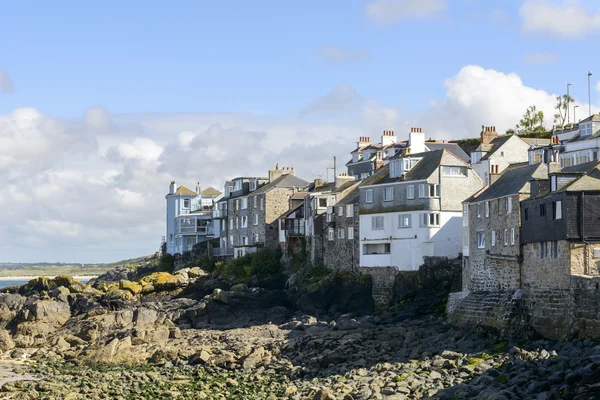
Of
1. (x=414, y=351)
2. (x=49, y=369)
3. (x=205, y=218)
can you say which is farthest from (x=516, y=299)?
(x=205, y=218)

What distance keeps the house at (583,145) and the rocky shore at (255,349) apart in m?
20.4

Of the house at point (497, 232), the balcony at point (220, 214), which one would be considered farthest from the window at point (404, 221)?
the balcony at point (220, 214)

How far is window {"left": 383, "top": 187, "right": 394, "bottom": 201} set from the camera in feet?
191

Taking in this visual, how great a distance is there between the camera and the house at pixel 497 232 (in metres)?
45.2

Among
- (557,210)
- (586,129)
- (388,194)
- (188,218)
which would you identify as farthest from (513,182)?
(188,218)

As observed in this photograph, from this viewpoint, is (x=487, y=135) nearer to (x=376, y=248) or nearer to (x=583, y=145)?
(x=583, y=145)

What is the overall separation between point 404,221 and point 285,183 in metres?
19.6

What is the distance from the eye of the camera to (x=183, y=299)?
208 ft

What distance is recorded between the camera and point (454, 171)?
5706 cm

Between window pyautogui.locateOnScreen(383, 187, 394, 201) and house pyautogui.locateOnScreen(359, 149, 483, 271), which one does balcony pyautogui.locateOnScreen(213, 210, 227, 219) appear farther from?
window pyautogui.locateOnScreen(383, 187, 394, 201)

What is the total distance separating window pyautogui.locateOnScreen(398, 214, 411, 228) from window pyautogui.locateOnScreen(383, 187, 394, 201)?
54.9 inches

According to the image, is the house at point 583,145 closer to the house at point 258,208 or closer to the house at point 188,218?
the house at point 258,208

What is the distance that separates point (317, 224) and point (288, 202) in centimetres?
880

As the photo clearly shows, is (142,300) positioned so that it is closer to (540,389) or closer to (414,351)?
(414,351)
